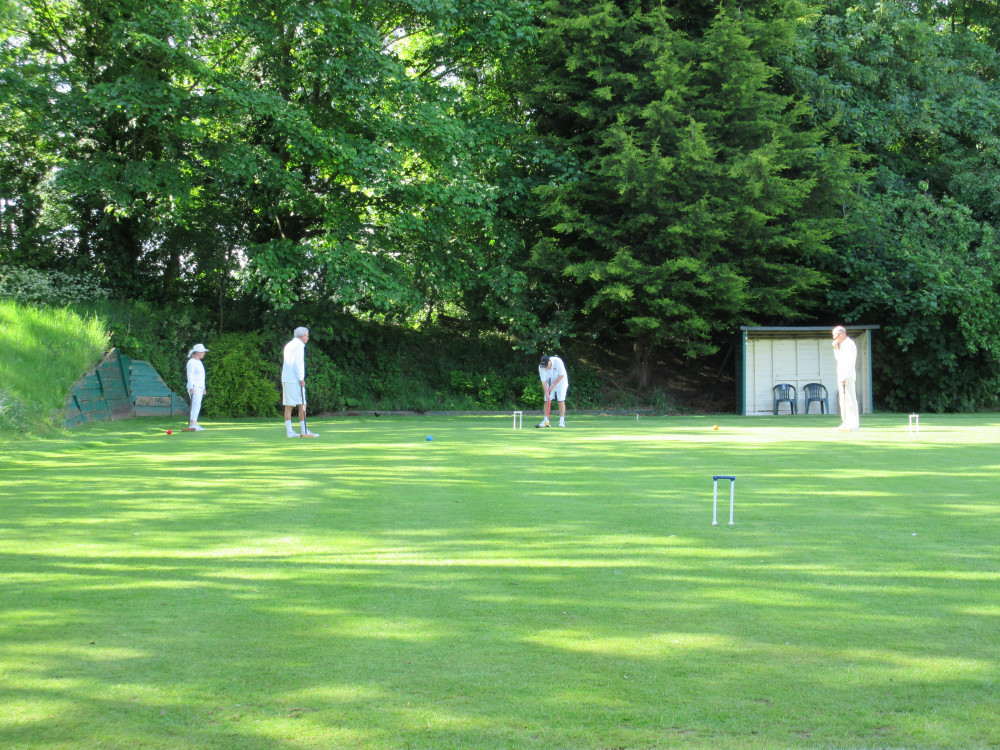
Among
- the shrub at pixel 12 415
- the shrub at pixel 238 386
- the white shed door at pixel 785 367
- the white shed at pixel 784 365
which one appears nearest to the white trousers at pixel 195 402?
the shrub at pixel 12 415

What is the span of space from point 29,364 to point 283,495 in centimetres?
1103

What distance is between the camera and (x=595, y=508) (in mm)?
8125

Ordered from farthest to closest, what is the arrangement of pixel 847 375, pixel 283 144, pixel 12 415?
pixel 283 144
pixel 847 375
pixel 12 415

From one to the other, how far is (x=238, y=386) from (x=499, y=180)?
10154 mm

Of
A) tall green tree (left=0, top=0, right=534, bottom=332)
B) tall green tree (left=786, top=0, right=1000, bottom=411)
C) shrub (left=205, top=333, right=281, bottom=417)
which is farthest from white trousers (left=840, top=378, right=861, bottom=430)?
shrub (left=205, top=333, right=281, bottom=417)

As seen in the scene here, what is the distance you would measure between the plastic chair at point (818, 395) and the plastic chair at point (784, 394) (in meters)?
0.36

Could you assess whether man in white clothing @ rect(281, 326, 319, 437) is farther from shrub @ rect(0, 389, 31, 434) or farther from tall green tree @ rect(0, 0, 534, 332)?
tall green tree @ rect(0, 0, 534, 332)

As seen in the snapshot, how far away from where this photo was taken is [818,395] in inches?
1073

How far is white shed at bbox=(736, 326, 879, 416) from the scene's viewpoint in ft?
89.9

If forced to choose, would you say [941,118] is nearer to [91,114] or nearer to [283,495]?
[91,114]

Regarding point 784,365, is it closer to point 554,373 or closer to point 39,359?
point 554,373

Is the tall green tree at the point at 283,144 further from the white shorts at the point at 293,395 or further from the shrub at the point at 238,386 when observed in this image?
the white shorts at the point at 293,395

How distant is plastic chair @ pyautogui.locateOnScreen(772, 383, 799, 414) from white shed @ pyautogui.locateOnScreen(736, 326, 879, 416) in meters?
0.11

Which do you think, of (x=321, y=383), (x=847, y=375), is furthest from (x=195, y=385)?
(x=847, y=375)
